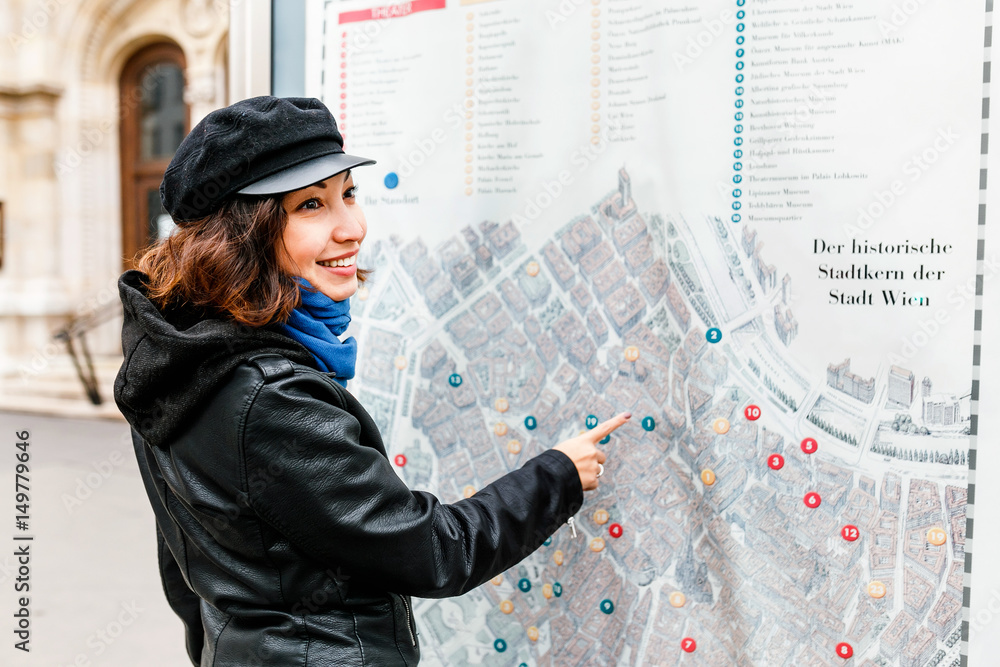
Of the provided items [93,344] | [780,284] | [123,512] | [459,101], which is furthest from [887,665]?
[93,344]

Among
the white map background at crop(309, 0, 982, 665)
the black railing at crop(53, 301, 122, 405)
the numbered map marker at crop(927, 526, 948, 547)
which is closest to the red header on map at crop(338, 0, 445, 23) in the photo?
the white map background at crop(309, 0, 982, 665)

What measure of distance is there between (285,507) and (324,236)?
335 mm

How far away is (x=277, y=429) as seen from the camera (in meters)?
0.83

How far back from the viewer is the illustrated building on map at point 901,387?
0.97 metres

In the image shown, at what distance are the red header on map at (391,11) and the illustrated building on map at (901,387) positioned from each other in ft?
3.07

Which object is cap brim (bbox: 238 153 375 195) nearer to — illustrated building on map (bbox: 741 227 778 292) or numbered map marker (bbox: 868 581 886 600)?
illustrated building on map (bbox: 741 227 778 292)

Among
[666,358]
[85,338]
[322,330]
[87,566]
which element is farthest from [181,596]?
[85,338]

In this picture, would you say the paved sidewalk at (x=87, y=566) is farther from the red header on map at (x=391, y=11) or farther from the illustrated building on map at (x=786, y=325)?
the illustrated building on map at (x=786, y=325)

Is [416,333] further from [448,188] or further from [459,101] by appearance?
[459,101]

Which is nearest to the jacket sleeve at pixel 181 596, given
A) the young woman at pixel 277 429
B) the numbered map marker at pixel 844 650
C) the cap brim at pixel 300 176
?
the young woman at pixel 277 429

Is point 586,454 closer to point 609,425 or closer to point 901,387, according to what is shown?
point 609,425

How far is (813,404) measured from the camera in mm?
1028

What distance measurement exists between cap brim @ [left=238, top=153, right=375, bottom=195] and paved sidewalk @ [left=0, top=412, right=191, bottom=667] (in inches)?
86.6

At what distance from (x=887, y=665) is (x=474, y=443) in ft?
2.25
